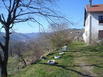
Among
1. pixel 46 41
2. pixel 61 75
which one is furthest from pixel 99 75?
pixel 46 41

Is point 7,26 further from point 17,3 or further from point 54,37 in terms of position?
point 54,37

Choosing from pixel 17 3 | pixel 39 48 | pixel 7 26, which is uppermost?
pixel 17 3

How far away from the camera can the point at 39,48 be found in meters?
42.9

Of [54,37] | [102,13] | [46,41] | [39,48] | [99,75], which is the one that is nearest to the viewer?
[99,75]

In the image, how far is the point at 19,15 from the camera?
14320 millimetres

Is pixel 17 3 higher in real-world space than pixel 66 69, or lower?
higher

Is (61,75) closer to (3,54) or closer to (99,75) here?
(99,75)

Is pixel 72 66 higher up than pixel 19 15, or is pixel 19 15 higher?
pixel 19 15

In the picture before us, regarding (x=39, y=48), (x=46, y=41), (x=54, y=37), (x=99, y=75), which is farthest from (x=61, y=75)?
(x=39, y=48)

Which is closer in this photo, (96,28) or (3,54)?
(3,54)

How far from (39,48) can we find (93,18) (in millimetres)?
14370

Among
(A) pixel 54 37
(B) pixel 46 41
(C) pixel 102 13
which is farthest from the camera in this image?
(B) pixel 46 41

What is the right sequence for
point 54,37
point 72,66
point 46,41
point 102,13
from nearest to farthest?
point 72,66 < point 102,13 < point 54,37 < point 46,41

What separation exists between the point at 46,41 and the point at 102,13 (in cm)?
1229
